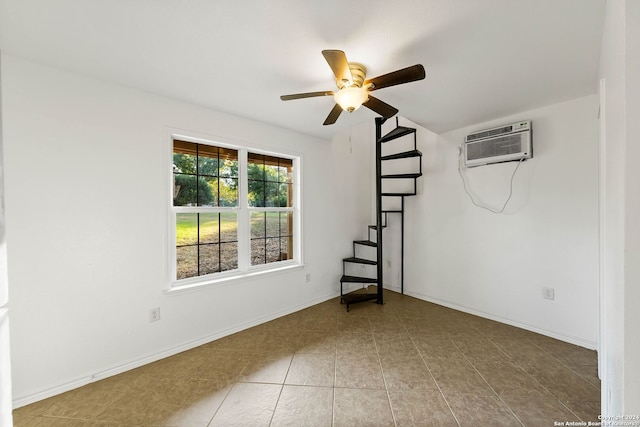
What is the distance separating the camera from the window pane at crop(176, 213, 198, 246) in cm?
259

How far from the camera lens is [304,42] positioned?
163 centimetres

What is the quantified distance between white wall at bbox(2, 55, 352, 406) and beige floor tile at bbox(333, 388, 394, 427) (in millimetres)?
1530

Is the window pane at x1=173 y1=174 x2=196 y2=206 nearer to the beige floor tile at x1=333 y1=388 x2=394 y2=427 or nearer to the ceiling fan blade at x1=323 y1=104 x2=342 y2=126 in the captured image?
the ceiling fan blade at x1=323 y1=104 x2=342 y2=126

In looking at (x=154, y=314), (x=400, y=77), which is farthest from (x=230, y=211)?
(x=400, y=77)

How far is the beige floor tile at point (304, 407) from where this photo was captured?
5.33 feet

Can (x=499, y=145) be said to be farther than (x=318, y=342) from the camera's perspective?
Yes

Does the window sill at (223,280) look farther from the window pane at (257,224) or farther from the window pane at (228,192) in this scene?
the window pane at (228,192)

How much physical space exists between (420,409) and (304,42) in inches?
100.0

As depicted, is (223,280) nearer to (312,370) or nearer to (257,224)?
(257,224)

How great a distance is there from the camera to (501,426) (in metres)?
1.56

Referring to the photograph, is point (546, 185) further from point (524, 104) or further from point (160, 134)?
point (160, 134)

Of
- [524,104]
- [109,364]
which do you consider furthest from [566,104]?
[109,364]

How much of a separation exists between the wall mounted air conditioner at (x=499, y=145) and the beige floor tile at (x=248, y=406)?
3169 mm

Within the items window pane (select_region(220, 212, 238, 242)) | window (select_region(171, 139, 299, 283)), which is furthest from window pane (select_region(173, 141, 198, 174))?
window pane (select_region(220, 212, 238, 242))
